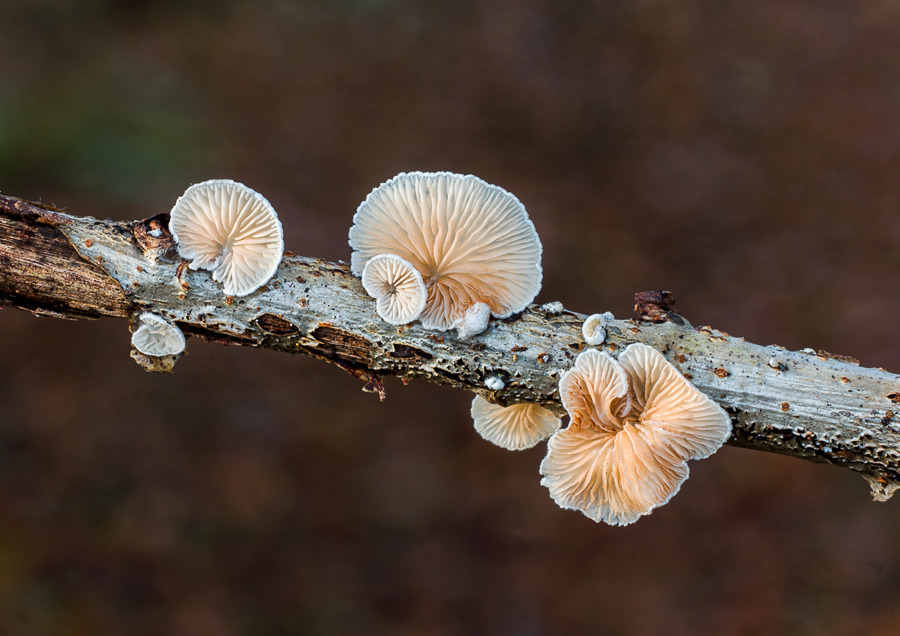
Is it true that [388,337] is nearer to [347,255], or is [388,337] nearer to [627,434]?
[627,434]

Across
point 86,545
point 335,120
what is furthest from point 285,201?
point 86,545

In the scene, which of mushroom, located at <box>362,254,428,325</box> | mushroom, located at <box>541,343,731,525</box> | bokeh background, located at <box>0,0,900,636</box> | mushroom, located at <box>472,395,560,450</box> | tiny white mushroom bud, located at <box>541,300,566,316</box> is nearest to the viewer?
mushroom, located at <box>541,343,731,525</box>

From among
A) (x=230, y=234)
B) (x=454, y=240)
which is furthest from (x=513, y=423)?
(x=230, y=234)

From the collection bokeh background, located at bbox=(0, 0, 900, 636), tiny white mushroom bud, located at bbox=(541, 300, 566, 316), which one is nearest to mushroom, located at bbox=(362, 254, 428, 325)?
tiny white mushroom bud, located at bbox=(541, 300, 566, 316)

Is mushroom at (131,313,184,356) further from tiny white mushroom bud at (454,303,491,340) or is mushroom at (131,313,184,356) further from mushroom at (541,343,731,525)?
Result: mushroom at (541,343,731,525)

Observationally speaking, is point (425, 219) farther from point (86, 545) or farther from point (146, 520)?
point (86, 545)

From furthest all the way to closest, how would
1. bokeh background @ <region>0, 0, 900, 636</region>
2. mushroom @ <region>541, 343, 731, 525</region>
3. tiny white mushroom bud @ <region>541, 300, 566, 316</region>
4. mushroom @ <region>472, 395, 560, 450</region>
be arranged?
bokeh background @ <region>0, 0, 900, 636</region>
mushroom @ <region>472, 395, 560, 450</region>
tiny white mushroom bud @ <region>541, 300, 566, 316</region>
mushroom @ <region>541, 343, 731, 525</region>

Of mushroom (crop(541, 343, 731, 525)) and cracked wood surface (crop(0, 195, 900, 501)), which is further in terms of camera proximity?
cracked wood surface (crop(0, 195, 900, 501))
